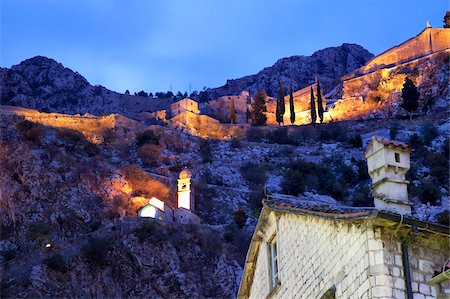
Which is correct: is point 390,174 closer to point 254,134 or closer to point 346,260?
point 346,260

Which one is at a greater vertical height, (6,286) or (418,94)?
(418,94)

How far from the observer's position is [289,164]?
7544 centimetres

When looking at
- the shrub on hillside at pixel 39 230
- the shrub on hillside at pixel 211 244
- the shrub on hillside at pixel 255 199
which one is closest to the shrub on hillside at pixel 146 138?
the shrub on hillside at pixel 255 199

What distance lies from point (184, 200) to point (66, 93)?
64976 mm

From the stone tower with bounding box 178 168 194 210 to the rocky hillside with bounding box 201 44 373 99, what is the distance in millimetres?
71972

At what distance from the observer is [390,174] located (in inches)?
458

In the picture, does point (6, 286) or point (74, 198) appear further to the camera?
point (74, 198)

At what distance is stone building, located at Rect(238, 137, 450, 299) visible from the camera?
34.3 feet

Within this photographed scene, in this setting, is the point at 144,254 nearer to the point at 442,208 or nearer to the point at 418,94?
the point at 442,208

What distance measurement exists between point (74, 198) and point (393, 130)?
1379 inches

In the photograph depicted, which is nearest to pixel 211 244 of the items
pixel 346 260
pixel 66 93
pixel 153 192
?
pixel 153 192

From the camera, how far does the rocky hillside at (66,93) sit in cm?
12106

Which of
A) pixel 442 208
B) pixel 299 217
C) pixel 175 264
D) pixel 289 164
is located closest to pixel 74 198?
pixel 175 264

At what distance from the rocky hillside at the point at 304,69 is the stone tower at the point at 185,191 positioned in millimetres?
71972
